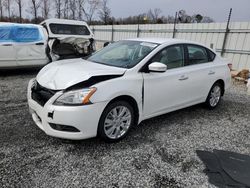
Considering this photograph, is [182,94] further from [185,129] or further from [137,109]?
[137,109]

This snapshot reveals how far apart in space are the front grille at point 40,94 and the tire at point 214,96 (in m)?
3.36

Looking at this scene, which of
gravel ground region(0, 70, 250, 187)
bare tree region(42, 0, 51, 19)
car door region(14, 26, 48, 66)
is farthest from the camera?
bare tree region(42, 0, 51, 19)

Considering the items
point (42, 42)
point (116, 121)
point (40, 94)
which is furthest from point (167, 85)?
point (42, 42)

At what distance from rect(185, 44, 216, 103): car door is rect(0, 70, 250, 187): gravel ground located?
0.52m

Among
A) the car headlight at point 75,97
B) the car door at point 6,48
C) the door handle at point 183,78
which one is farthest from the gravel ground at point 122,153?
the car door at point 6,48

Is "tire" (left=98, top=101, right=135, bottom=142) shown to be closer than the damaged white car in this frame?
Yes

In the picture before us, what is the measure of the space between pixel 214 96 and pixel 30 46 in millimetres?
5849

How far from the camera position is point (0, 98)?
188 inches

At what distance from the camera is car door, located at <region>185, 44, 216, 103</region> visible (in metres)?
3.95

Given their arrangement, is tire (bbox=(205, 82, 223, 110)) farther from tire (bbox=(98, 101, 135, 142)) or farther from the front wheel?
tire (bbox=(98, 101, 135, 142))

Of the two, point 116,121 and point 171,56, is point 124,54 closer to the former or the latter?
point 171,56

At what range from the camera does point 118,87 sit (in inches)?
111

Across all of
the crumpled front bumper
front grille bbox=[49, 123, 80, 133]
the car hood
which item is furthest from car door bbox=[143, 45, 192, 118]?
front grille bbox=[49, 123, 80, 133]

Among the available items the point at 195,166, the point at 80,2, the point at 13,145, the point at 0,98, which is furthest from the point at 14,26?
the point at 80,2
